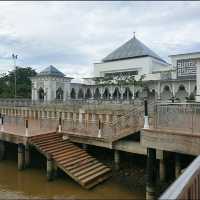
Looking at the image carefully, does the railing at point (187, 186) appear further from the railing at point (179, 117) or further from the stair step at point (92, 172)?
the stair step at point (92, 172)

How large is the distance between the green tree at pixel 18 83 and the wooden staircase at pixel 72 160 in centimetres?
4444

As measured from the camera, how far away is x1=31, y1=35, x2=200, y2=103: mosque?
43.8 metres

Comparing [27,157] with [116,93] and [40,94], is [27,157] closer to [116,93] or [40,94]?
[116,93]

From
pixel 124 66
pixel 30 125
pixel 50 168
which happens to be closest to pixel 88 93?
pixel 124 66

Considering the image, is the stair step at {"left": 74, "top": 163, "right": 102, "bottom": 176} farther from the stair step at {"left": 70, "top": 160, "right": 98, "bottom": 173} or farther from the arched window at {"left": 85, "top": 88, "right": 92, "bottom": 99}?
the arched window at {"left": 85, "top": 88, "right": 92, "bottom": 99}

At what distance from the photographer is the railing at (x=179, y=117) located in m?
11.2

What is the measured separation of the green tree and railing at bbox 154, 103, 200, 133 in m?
50.3

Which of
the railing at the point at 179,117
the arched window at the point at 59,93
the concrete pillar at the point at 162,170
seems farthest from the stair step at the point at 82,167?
the arched window at the point at 59,93

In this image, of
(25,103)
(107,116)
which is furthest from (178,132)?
(25,103)

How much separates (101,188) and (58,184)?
2411 millimetres

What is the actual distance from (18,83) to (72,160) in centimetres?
5975

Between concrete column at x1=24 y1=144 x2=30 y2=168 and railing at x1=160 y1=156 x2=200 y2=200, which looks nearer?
railing at x1=160 y1=156 x2=200 y2=200

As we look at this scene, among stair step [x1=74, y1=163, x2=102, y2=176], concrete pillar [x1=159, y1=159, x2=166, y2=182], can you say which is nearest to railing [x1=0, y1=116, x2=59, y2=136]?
stair step [x1=74, y1=163, x2=102, y2=176]

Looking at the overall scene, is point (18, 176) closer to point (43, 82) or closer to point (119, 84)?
point (119, 84)
